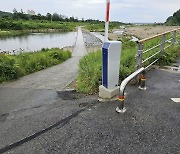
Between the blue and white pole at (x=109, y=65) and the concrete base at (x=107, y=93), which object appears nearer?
the blue and white pole at (x=109, y=65)

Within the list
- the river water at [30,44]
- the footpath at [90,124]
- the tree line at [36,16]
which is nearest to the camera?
the footpath at [90,124]

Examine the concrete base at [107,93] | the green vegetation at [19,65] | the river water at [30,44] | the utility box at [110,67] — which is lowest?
the river water at [30,44]

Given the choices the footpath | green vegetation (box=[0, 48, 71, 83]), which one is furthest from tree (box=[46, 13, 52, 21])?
the footpath

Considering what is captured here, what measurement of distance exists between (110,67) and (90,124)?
1.32 metres

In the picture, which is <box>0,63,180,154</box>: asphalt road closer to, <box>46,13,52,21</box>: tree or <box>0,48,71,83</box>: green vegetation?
<box>0,48,71,83</box>: green vegetation

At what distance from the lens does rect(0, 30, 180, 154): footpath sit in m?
3.29

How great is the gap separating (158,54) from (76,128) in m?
5.28

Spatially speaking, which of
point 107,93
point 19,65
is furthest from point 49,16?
point 107,93

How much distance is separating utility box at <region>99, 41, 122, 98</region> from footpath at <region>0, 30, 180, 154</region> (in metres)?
0.27

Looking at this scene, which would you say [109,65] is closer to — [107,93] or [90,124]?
[107,93]

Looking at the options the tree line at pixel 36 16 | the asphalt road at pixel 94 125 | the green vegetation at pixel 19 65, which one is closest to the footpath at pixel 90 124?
the asphalt road at pixel 94 125

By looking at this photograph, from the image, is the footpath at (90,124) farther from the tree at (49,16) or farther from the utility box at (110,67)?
the tree at (49,16)

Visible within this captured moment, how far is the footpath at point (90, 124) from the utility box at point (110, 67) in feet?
0.88

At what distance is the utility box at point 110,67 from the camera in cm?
451
